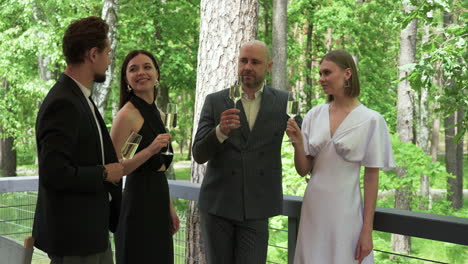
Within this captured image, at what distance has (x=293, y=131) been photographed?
2641 millimetres

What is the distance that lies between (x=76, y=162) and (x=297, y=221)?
1.40 metres

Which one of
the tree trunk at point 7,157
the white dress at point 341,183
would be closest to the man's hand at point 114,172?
the white dress at point 341,183

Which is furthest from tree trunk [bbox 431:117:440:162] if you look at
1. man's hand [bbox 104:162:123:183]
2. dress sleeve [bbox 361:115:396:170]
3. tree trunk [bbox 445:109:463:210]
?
man's hand [bbox 104:162:123:183]

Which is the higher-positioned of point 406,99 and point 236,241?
point 406,99

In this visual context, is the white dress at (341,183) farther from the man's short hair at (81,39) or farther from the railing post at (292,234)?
the man's short hair at (81,39)

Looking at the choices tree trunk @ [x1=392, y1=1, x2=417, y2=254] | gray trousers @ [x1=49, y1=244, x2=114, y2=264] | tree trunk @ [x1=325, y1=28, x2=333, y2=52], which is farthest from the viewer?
tree trunk @ [x1=325, y1=28, x2=333, y2=52]

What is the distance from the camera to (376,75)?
60.8 feet

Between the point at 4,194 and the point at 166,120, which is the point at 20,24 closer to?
the point at 4,194

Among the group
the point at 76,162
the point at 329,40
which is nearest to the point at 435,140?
the point at 329,40

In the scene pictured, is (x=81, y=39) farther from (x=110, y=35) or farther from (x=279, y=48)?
(x=279, y=48)

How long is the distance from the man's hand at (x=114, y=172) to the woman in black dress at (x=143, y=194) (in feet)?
1.51

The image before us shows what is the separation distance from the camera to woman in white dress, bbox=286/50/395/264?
263 centimetres

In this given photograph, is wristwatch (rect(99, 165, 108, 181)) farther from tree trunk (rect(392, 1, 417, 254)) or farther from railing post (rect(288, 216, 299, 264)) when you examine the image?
tree trunk (rect(392, 1, 417, 254))

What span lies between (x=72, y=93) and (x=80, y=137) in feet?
0.59
